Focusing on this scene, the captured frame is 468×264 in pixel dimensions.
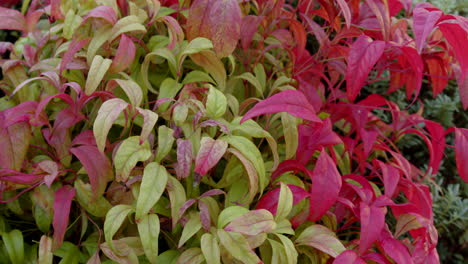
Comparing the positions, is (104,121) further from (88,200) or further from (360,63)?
(360,63)

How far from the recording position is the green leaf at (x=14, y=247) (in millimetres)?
935

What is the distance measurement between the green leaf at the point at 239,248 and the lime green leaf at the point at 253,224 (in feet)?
0.07

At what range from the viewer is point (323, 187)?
0.89m

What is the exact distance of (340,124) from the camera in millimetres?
1461

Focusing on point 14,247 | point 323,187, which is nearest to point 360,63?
point 323,187

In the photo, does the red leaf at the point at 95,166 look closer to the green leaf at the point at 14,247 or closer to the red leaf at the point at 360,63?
the green leaf at the point at 14,247

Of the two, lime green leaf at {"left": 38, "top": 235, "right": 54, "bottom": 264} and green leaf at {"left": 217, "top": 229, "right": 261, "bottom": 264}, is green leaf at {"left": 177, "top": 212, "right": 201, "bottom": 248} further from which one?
lime green leaf at {"left": 38, "top": 235, "right": 54, "bottom": 264}

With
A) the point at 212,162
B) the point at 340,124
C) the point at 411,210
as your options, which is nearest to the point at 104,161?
the point at 212,162

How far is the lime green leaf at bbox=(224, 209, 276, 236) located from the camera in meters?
0.79

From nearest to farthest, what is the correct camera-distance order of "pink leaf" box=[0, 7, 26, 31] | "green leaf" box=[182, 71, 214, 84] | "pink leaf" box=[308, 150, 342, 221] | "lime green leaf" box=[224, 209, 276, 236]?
"lime green leaf" box=[224, 209, 276, 236] < "pink leaf" box=[308, 150, 342, 221] < "green leaf" box=[182, 71, 214, 84] < "pink leaf" box=[0, 7, 26, 31]

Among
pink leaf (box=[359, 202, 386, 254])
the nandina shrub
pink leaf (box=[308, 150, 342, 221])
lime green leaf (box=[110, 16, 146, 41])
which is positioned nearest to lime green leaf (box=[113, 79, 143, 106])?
the nandina shrub

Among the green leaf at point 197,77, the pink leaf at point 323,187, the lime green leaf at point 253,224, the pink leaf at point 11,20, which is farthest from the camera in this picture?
the pink leaf at point 11,20

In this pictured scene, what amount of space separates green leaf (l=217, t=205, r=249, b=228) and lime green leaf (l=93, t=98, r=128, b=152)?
0.23 metres

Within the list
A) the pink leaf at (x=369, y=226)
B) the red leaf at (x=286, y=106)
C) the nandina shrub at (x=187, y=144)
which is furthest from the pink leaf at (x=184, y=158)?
the pink leaf at (x=369, y=226)
